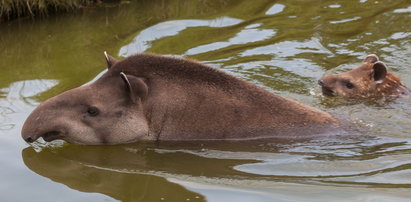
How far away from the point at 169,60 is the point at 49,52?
5.15m

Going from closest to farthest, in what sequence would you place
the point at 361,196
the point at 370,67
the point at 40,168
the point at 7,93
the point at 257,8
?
the point at 361,196 → the point at 40,168 → the point at 7,93 → the point at 370,67 → the point at 257,8

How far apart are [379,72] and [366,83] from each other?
32 centimetres

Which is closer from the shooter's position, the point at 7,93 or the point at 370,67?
the point at 7,93

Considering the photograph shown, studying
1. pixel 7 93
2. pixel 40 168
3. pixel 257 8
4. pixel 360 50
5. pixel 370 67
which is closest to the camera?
pixel 40 168

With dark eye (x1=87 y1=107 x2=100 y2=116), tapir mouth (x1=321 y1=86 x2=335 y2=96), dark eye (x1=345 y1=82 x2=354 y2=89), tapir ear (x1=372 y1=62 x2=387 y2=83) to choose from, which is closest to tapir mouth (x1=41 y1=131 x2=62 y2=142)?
dark eye (x1=87 y1=107 x2=100 y2=116)

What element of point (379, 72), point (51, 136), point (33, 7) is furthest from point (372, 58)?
point (33, 7)

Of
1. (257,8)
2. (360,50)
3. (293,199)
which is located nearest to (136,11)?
(257,8)

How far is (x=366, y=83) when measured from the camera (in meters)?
10.4

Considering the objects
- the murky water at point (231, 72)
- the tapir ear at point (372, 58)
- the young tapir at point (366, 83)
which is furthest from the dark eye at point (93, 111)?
the tapir ear at point (372, 58)

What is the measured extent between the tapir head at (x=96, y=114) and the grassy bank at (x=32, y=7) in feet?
19.7

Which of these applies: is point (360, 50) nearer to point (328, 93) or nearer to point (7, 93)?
point (328, 93)

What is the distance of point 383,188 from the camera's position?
245 inches

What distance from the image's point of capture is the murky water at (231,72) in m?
6.46

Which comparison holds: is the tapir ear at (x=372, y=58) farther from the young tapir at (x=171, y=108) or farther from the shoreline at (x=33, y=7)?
the shoreline at (x=33, y=7)
